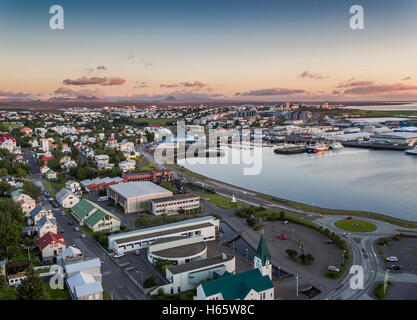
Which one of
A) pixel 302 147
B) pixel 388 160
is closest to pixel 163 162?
pixel 302 147

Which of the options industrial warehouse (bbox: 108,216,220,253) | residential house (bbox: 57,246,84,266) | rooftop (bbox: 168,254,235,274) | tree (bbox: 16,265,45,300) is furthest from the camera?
industrial warehouse (bbox: 108,216,220,253)

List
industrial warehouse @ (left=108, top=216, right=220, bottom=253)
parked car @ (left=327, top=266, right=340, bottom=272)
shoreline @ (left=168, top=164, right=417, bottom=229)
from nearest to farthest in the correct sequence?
parked car @ (left=327, top=266, right=340, bottom=272) < industrial warehouse @ (left=108, top=216, right=220, bottom=253) < shoreline @ (left=168, top=164, right=417, bottom=229)

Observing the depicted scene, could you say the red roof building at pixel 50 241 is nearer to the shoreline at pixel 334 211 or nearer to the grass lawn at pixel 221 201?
the grass lawn at pixel 221 201

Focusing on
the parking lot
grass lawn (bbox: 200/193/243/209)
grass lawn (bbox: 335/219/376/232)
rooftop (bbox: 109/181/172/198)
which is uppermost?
rooftop (bbox: 109/181/172/198)

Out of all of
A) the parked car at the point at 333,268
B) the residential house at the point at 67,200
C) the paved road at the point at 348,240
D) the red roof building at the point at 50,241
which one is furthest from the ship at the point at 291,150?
the red roof building at the point at 50,241

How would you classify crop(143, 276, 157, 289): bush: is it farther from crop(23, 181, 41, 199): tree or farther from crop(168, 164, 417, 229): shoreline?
crop(23, 181, 41, 199): tree

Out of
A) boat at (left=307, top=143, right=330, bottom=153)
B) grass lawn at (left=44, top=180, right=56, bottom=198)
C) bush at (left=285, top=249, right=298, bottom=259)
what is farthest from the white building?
boat at (left=307, top=143, right=330, bottom=153)

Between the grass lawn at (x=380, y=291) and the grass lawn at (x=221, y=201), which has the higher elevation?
the grass lawn at (x=221, y=201)

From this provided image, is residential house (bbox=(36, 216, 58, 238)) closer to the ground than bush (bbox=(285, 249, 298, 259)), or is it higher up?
higher up
